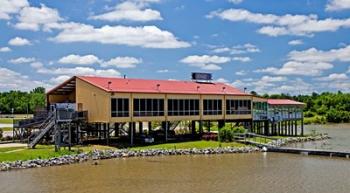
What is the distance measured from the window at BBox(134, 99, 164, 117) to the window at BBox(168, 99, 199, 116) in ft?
3.90

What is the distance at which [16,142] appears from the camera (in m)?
43.2

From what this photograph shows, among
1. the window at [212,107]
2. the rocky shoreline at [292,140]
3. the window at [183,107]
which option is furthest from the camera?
the window at [212,107]

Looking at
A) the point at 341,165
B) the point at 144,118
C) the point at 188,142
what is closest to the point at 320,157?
the point at 341,165

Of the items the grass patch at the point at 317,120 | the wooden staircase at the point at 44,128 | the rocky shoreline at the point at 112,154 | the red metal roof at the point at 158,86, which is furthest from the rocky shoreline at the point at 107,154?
the grass patch at the point at 317,120

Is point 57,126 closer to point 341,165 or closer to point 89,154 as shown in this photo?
point 89,154

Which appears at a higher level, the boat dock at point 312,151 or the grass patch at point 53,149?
the grass patch at point 53,149

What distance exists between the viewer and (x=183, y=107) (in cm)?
4844

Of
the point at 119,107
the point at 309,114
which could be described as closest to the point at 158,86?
the point at 119,107

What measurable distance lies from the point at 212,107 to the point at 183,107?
3.99 m

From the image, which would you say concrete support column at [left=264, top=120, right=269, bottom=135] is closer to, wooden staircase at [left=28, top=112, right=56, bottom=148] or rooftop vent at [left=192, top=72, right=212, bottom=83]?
rooftop vent at [left=192, top=72, right=212, bottom=83]

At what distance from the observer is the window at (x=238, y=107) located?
53062 millimetres

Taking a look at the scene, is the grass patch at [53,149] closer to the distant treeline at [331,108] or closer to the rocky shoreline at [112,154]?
the rocky shoreline at [112,154]

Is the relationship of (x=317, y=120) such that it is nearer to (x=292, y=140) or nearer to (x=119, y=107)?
(x=292, y=140)

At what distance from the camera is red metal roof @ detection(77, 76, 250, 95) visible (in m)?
44.4
